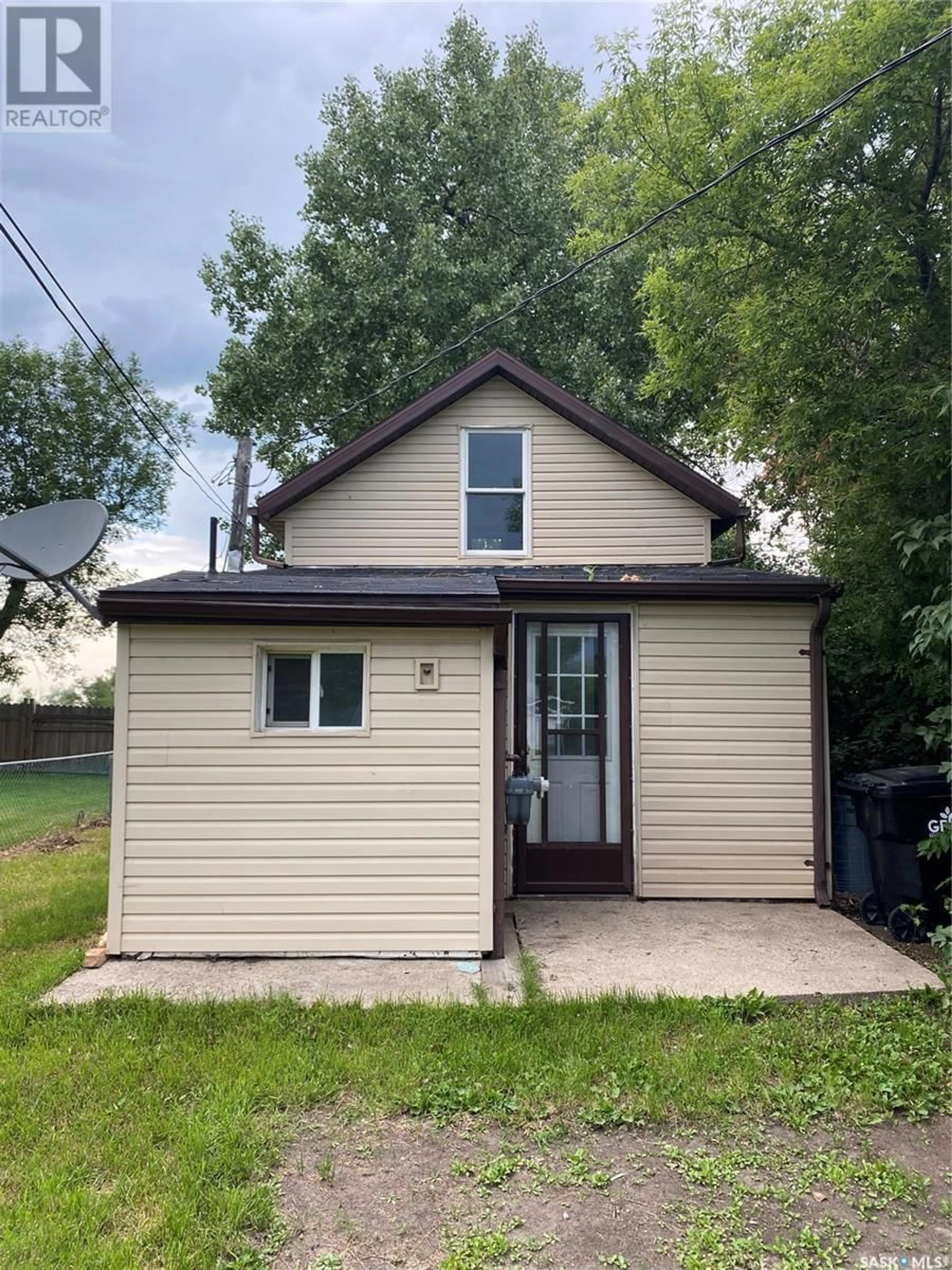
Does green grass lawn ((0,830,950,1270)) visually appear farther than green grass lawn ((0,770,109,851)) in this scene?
No

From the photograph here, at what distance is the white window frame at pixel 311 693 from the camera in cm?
480

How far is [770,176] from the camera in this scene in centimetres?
575

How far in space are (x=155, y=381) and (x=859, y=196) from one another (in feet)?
64.1

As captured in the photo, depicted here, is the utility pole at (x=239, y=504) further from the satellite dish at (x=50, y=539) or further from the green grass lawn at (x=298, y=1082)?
the green grass lawn at (x=298, y=1082)

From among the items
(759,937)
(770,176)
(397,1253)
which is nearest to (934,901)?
(759,937)

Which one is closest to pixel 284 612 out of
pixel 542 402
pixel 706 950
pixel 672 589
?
pixel 672 589

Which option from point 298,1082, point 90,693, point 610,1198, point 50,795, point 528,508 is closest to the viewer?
point 610,1198

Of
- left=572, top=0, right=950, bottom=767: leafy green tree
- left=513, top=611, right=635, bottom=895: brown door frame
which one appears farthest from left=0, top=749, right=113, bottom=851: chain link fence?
left=572, top=0, right=950, bottom=767: leafy green tree

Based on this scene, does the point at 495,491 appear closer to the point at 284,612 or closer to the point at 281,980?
the point at 284,612

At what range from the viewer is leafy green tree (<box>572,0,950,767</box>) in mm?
5250

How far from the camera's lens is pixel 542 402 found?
7734 mm

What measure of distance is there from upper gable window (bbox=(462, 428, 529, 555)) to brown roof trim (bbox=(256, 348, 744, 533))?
0.48m

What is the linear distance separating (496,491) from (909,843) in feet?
16.1

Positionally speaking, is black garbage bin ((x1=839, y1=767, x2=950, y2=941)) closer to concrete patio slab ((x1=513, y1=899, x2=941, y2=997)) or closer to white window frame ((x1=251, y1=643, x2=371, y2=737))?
concrete patio slab ((x1=513, y1=899, x2=941, y2=997))
